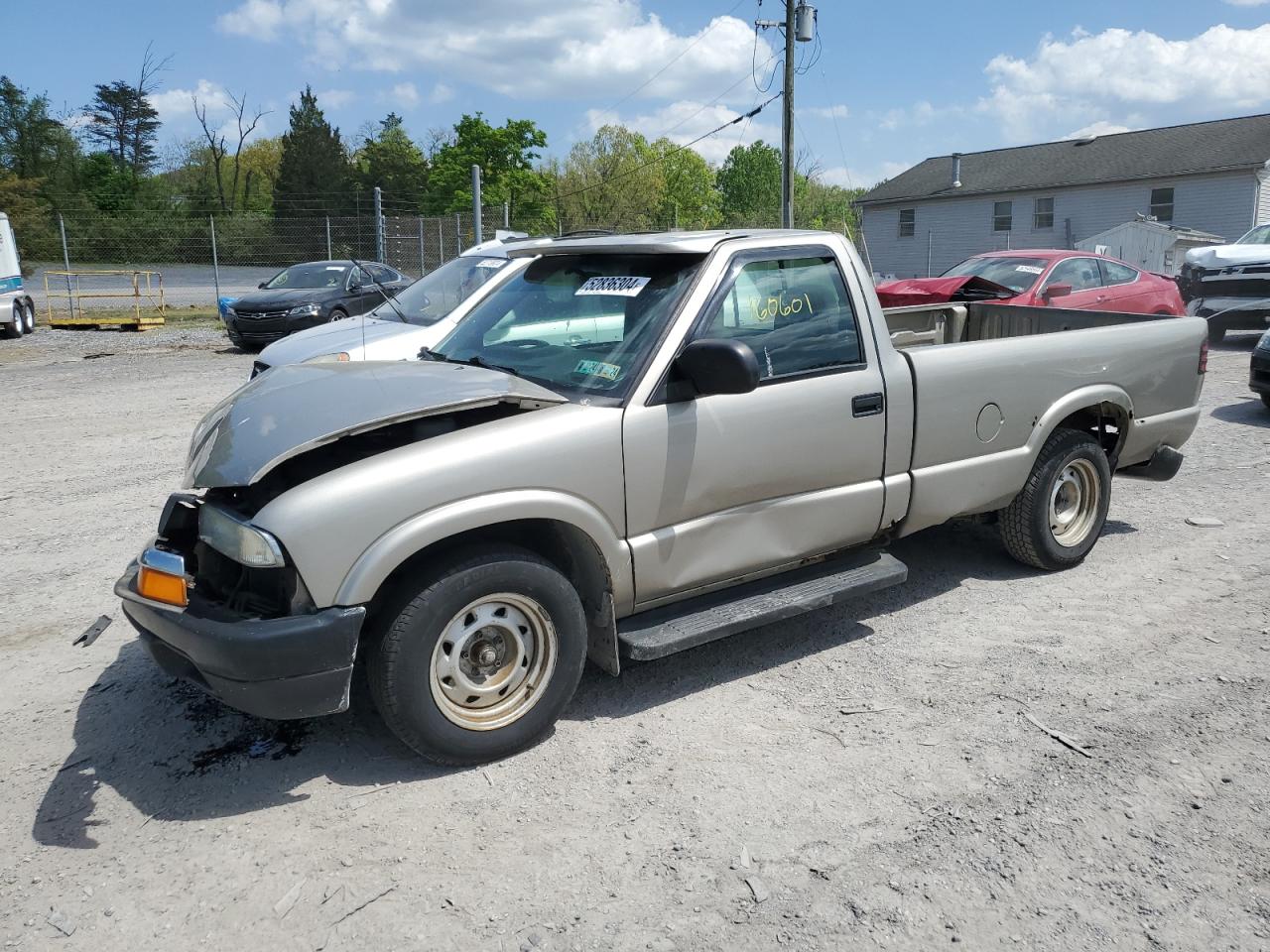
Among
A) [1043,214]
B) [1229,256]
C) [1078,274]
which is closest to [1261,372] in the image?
[1078,274]

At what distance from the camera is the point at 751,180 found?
314 feet

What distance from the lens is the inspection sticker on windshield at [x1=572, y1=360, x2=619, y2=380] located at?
4.00 metres

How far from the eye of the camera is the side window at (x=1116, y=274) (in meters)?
13.2

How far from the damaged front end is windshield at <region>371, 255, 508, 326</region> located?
5856mm

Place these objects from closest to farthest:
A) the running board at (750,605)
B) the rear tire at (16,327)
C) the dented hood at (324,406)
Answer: the dented hood at (324,406) → the running board at (750,605) → the rear tire at (16,327)

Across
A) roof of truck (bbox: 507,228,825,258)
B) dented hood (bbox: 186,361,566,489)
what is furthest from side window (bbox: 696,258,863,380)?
dented hood (bbox: 186,361,566,489)

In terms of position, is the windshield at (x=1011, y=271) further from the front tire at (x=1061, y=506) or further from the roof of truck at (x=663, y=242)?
the roof of truck at (x=663, y=242)

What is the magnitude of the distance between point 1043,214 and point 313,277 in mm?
29458

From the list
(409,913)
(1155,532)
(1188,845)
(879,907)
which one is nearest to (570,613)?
(409,913)

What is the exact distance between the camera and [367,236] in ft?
92.4

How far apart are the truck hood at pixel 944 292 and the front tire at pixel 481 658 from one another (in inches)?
256

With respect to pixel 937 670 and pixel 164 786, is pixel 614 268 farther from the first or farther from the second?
pixel 164 786

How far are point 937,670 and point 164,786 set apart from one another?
3.16 m

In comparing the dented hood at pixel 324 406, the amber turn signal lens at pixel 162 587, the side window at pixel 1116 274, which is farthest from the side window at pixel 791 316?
the side window at pixel 1116 274
